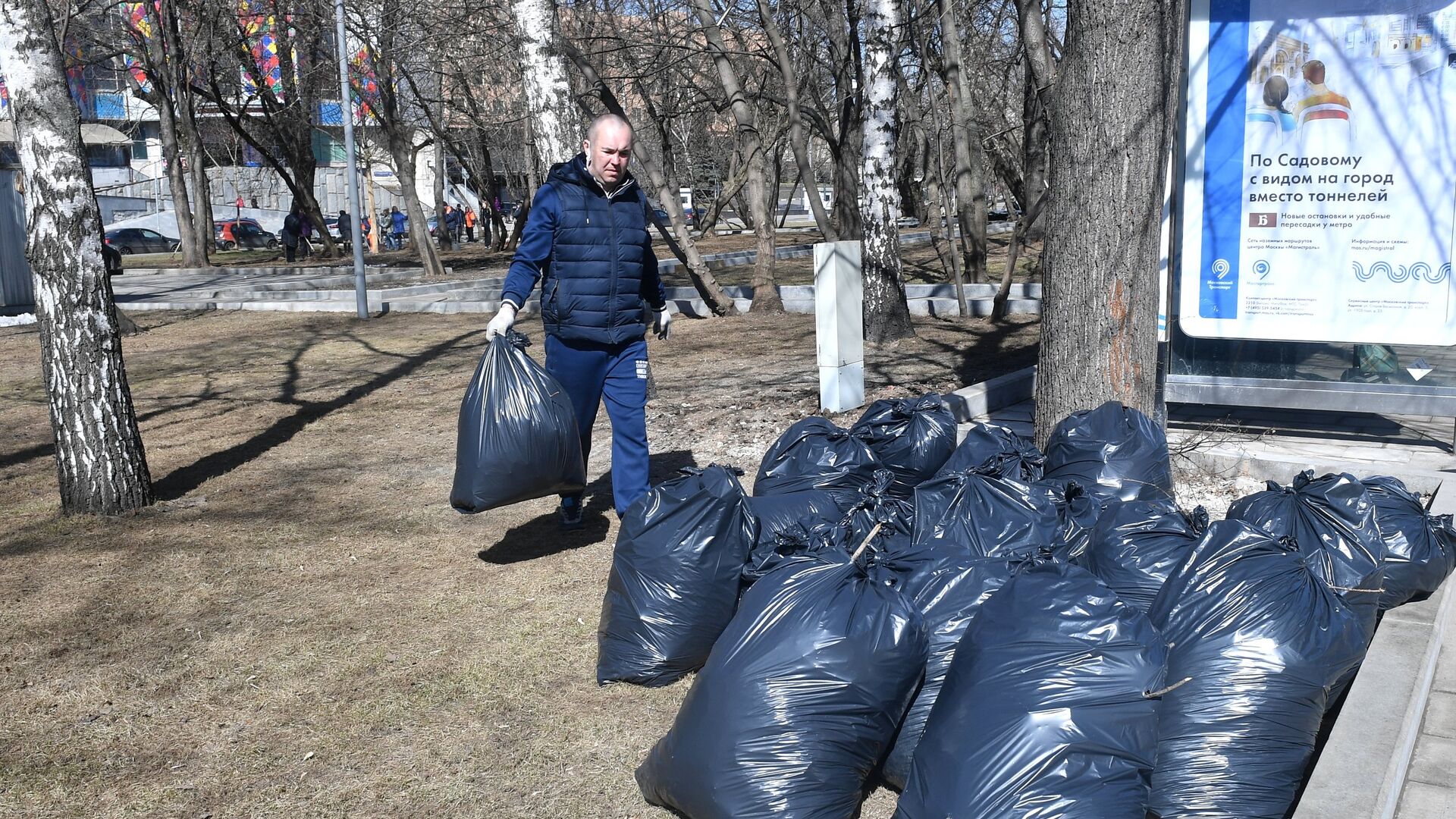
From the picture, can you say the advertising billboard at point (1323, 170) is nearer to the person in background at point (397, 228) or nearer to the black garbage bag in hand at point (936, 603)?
the black garbage bag in hand at point (936, 603)

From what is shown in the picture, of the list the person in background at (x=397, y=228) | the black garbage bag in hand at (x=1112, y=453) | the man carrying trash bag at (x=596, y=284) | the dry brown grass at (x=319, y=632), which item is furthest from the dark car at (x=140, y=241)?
the black garbage bag in hand at (x=1112, y=453)

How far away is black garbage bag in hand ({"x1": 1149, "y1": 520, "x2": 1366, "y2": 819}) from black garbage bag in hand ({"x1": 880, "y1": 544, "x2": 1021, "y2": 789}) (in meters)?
0.47

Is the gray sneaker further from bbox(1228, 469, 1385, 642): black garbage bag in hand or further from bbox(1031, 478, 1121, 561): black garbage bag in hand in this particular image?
bbox(1228, 469, 1385, 642): black garbage bag in hand

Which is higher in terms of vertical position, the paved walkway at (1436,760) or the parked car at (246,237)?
the parked car at (246,237)

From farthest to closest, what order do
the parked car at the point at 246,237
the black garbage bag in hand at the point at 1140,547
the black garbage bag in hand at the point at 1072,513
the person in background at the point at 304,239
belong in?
the parked car at the point at 246,237 → the person in background at the point at 304,239 → the black garbage bag in hand at the point at 1072,513 → the black garbage bag in hand at the point at 1140,547

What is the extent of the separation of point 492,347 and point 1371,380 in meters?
4.54

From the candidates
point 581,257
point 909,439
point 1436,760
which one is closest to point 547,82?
point 581,257

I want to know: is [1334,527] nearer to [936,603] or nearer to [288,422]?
[936,603]

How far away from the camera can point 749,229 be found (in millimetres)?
39406

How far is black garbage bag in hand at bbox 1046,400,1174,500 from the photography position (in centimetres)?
427

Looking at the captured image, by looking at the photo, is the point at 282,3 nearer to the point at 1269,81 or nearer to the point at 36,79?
the point at 36,79

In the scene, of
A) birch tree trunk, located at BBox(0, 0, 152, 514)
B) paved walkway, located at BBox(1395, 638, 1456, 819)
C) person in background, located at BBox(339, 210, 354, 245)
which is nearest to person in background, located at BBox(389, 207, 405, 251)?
person in background, located at BBox(339, 210, 354, 245)

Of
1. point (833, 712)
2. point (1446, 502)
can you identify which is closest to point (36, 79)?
point (833, 712)

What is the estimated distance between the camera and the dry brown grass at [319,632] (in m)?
3.13
